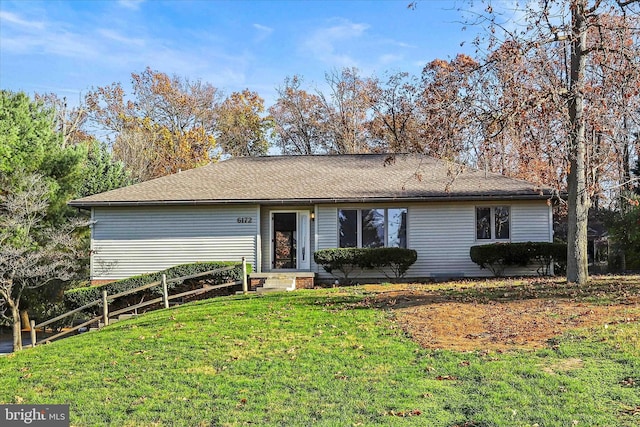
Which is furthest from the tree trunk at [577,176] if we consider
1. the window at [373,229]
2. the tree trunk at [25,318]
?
the tree trunk at [25,318]

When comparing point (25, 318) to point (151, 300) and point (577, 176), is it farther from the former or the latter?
point (577, 176)

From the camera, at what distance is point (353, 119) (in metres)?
37.5

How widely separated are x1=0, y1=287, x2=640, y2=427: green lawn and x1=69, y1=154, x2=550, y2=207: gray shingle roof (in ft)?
27.0

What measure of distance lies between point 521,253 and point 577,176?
4.57m

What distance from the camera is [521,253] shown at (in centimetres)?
1677

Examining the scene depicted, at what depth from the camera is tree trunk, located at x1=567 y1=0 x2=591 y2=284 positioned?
11977 millimetres

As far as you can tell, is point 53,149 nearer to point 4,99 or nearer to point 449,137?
point 4,99

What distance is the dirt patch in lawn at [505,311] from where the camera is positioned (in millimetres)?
8398

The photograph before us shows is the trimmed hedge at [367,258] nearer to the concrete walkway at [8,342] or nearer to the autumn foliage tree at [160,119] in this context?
the concrete walkway at [8,342]

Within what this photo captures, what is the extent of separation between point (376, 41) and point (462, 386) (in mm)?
13965

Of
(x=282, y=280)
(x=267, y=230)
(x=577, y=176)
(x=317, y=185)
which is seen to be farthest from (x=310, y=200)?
(x=577, y=176)

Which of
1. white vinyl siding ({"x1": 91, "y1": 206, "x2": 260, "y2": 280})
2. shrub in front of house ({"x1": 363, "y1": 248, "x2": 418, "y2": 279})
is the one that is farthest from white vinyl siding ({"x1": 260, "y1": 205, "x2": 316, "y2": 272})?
shrub in front of house ({"x1": 363, "y1": 248, "x2": 418, "y2": 279})

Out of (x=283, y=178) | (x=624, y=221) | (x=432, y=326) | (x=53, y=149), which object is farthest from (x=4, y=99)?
(x=624, y=221)

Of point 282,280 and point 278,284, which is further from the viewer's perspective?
point 282,280
